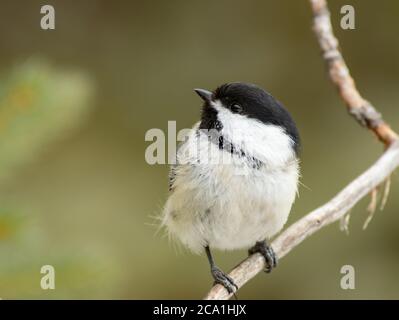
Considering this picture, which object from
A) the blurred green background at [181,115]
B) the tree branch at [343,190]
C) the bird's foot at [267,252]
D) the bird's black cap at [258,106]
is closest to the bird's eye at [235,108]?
the bird's black cap at [258,106]

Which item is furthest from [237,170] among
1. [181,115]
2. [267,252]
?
[181,115]

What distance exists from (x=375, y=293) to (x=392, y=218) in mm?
413

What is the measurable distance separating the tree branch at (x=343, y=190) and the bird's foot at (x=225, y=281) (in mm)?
28

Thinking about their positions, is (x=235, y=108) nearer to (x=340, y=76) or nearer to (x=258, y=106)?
(x=258, y=106)

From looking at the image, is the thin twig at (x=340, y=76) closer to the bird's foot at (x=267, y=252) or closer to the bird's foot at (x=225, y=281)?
the bird's foot at (x=267, y=252)

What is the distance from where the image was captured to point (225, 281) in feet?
6.36

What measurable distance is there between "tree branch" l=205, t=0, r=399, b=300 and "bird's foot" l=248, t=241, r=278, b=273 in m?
0.12

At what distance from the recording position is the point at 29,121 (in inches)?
42.6

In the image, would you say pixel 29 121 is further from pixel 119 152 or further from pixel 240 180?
pixel 119 152

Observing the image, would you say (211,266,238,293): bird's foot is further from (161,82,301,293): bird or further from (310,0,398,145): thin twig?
(310,0,398,145): thin twig

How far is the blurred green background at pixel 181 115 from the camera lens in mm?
3225

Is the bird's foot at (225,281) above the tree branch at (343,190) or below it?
below

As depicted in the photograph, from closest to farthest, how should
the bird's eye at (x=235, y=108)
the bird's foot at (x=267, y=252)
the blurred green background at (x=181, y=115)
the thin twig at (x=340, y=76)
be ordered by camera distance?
1. the thin twig at (x=340, y=76)
2. the bird's eye at (x=235, y=108)
3. the bird's foot at (x=267, y=252)
4. the blurred green background at (x=181, y=115)

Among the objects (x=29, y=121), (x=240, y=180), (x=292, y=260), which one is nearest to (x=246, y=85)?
(x=240, y=180)
